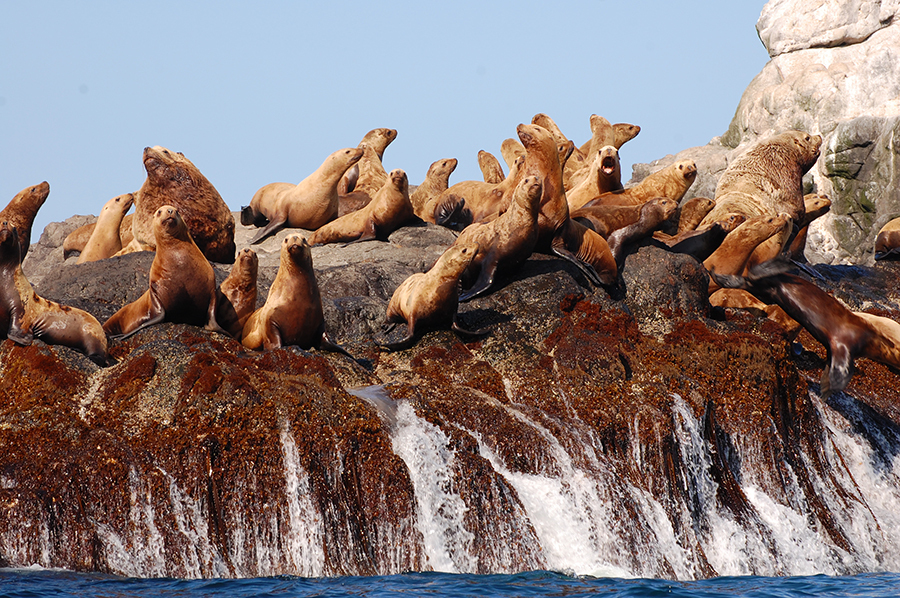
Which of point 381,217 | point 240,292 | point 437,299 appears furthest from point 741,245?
point 240,292

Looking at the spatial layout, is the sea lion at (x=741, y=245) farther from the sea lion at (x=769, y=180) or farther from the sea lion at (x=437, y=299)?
the sea lion at (x=437, y=299)

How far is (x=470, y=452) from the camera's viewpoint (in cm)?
681

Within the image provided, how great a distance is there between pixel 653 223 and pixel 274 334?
4.16 metres

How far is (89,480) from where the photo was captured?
617 centimetres

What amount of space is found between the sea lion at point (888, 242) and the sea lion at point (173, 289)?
882cm

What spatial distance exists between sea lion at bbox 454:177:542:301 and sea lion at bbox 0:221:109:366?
3254mm

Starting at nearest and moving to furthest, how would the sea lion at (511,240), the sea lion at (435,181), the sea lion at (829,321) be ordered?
the sea lion at (829,321)
the sea lion at (511,240)
the sea lion at (435,181)

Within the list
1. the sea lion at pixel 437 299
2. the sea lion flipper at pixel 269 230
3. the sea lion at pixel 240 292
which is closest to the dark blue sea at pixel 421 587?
the sea lion at pixel 437 299

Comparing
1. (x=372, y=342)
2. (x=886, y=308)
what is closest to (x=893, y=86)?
(x=886, y=308)

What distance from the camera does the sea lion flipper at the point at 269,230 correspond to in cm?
1406

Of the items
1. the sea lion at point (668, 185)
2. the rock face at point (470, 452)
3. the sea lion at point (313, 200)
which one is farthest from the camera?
the sea lion at point (313, 200)

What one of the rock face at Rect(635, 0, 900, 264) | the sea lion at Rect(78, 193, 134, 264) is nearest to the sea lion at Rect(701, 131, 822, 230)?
the rock face at Rect(635, 0, 900, 264)

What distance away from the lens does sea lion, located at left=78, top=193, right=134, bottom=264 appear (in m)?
13.2

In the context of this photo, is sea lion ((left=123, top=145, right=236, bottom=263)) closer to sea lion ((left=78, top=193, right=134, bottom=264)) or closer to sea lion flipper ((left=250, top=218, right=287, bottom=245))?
sea lion ((left=78, top=193, right=134, bottom=264))
